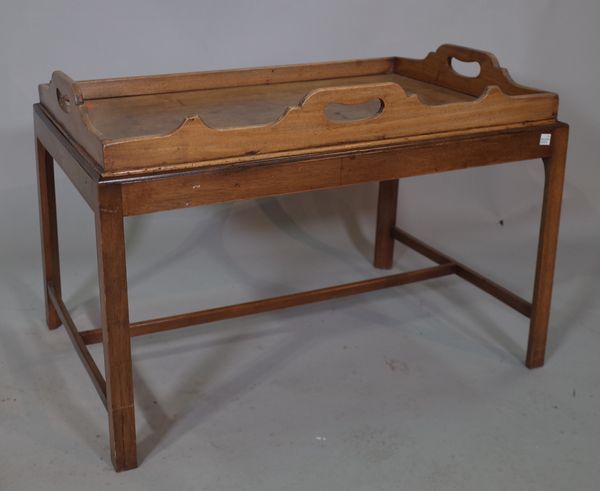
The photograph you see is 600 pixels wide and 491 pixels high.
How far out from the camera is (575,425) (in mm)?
2973

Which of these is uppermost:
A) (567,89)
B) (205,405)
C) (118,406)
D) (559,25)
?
(559,25)

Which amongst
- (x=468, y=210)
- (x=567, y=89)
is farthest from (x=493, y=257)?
(x=567, y=89)

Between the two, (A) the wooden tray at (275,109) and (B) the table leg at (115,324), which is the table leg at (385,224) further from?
(B) the table leg at (115,324)

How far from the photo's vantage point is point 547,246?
3.20 meters

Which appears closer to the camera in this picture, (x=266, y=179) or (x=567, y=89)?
(x=266, y=179)

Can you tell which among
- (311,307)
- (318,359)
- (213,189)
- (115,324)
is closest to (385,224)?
(311,307)

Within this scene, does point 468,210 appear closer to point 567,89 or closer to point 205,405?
point 567,89

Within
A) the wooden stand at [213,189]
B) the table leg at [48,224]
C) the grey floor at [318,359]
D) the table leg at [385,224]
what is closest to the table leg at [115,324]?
the wooden stand at [213,189]

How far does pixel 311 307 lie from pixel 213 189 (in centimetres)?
129

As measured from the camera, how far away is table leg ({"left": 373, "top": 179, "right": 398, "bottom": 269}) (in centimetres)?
405

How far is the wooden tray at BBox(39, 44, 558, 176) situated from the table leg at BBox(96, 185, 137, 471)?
0.38 ft

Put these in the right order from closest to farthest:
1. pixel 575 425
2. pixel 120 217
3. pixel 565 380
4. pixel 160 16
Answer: pixel 120 217, pixel 575 425, pixel 565 380, pixel 160 16

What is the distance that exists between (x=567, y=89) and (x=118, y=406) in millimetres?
2886

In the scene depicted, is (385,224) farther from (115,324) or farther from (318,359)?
(115,324)
